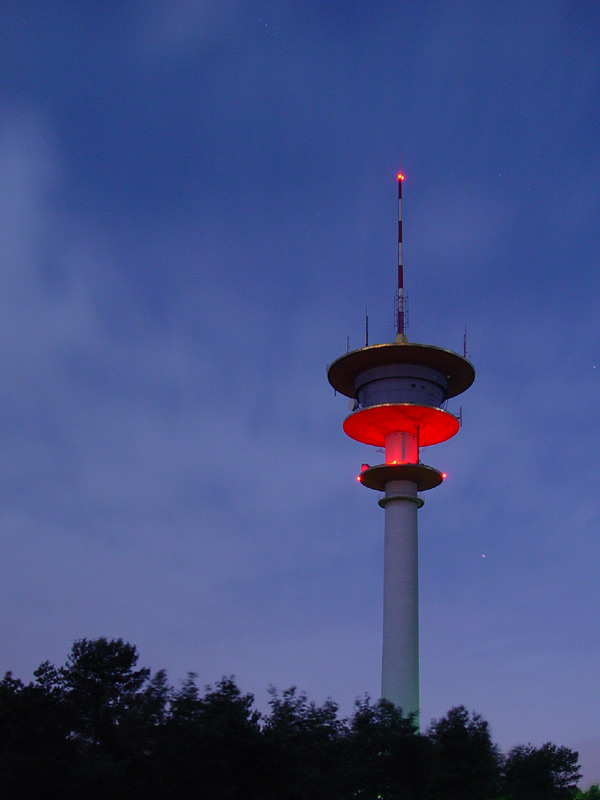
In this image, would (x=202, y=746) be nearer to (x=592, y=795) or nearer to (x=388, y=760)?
(x=388, y=760)

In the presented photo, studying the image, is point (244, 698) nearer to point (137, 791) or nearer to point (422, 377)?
point (137, 791)

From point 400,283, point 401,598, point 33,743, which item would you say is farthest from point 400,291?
point 33,743

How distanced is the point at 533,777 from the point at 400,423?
79.9 feet

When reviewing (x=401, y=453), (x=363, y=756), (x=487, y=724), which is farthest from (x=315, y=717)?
(x=401, y=453)

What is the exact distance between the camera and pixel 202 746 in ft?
125

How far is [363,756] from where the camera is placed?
4612 cm

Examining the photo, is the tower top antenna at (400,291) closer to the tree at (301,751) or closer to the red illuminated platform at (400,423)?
the red illuminated platform at (400,423)

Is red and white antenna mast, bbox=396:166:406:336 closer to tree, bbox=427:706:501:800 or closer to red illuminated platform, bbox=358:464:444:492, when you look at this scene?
red illuminated platform, bbox=358:464:444:492

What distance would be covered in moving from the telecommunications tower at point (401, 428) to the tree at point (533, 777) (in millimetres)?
8586

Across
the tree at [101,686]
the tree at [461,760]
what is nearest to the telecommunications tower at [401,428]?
the tree at [461,760]

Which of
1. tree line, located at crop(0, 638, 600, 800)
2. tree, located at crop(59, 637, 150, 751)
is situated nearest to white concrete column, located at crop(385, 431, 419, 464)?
tree line, located at crop(0, 638, 600, 800)

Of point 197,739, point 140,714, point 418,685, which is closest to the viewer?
point 197,739

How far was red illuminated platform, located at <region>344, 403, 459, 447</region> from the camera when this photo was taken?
220ft

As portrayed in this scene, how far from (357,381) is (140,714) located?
34336 mm
